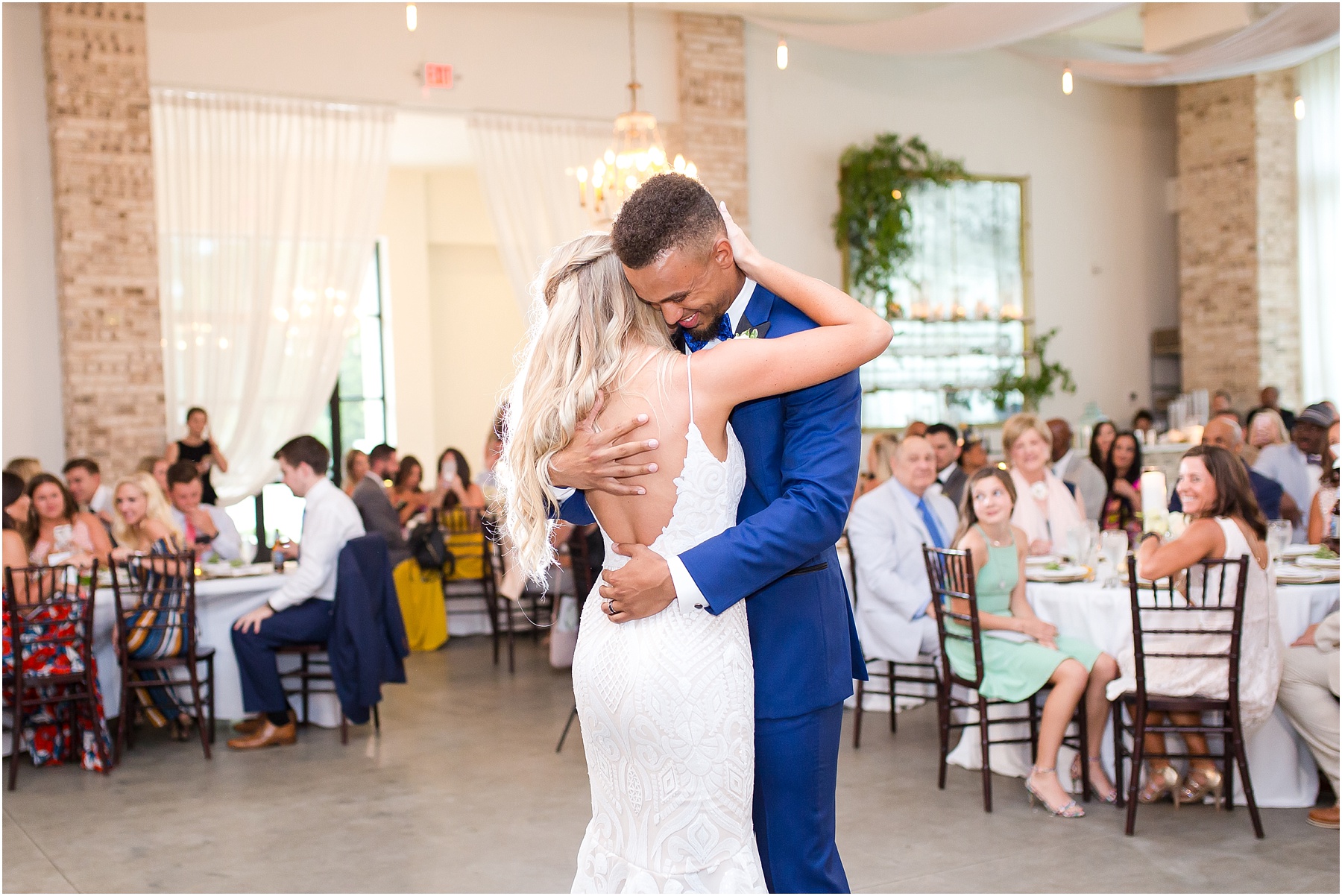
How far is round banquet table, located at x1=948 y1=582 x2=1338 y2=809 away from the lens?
14.1 feet

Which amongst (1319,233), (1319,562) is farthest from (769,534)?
(1319,233)

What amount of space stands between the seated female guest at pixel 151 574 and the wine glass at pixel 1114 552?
3.96m

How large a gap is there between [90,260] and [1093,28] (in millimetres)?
9625

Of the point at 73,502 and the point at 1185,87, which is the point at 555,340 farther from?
the point at 1185,87

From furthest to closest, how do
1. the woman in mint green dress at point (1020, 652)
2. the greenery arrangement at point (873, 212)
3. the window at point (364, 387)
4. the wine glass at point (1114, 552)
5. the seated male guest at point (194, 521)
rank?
the window at point (364, 387) → the greenery arrangement at point (873, 212) → the seated male guest at point (194, 521) → the wine glass at point (1114, 552) → the woman in mint green dress at point (1020, 652)

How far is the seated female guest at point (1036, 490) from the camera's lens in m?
5.82

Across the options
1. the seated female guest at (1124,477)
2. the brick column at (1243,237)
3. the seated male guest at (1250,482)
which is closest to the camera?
the seated male guest at (1250,482)

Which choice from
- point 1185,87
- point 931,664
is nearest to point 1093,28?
point 1185,87

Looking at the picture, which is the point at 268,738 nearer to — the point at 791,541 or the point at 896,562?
the point at 896,562

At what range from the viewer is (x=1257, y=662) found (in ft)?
13.4

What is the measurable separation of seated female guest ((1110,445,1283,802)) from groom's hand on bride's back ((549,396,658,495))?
2698 millimetres

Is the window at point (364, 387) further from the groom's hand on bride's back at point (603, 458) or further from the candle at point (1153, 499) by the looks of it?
the groom's hand on bride's back at point (603, 458)

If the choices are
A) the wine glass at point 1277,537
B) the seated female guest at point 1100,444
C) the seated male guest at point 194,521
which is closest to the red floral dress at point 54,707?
the seated male guest at point 194,521

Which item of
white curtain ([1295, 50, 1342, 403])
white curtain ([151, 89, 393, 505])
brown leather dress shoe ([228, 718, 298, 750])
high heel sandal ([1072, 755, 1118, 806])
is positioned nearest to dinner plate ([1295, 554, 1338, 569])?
high heel sandal ([1072, 755, 1118, 806])
